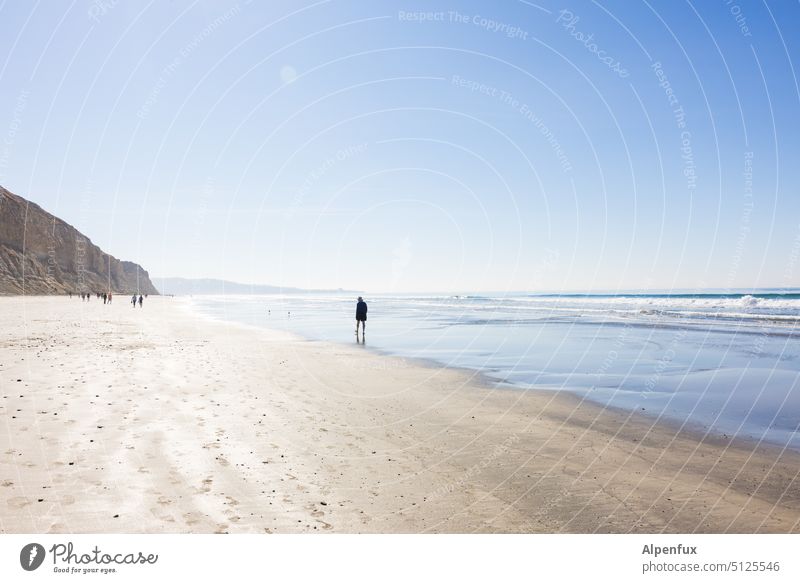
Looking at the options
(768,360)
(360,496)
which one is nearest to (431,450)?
(360,496)

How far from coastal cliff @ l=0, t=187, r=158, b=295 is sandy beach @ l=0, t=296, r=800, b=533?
416 feet

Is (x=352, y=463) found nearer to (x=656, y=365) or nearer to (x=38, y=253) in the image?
(x=656, y=365)

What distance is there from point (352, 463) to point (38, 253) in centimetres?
15291

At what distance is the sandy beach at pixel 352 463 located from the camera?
557cm
